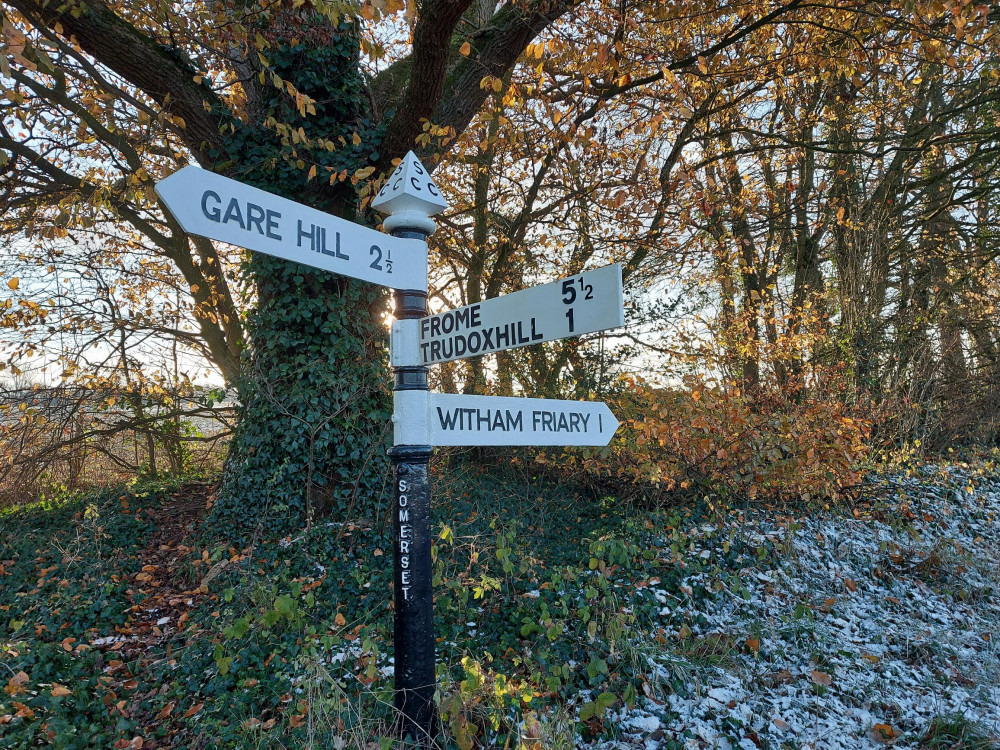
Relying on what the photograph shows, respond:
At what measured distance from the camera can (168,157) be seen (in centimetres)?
776

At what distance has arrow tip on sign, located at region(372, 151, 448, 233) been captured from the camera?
2480 millimetres

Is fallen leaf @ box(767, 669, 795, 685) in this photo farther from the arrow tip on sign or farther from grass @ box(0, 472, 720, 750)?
the arrow tip on sign

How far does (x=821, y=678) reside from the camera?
142 inches

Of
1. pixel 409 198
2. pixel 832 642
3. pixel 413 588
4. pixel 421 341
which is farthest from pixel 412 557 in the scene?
pixel 832 642

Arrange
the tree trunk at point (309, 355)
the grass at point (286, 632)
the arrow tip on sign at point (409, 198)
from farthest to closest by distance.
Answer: the tree trunk at point (309, 355) < the grass at point (286, 632) < the arrow tip on sign at point (409, 198)

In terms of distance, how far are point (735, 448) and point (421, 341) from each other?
4.58m

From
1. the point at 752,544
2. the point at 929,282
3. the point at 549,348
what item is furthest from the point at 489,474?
the point at 929,282

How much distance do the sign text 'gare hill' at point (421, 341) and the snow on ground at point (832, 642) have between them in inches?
53.1

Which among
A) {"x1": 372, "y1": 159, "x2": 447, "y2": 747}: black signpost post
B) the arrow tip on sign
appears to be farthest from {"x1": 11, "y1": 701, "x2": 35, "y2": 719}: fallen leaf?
the arrow tip on sign

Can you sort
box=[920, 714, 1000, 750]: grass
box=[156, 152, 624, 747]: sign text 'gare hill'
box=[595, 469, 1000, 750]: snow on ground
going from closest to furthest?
1. box=[156, 152, 624, 747]: sign text 'gare hill'
2. box=[920, 714, 1000, 750]: grass
3. box=[595, 469, 1000, 750]: snow on ground

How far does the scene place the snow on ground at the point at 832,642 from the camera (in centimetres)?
318

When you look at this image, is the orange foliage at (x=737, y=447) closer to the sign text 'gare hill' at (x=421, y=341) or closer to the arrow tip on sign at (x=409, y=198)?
the sign text 'gare hill' at (x=421, y=341)

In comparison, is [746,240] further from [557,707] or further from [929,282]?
[557,707]

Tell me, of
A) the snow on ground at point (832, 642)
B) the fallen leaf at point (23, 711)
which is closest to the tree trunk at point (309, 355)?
the fallen leaf at point (23, 711)
